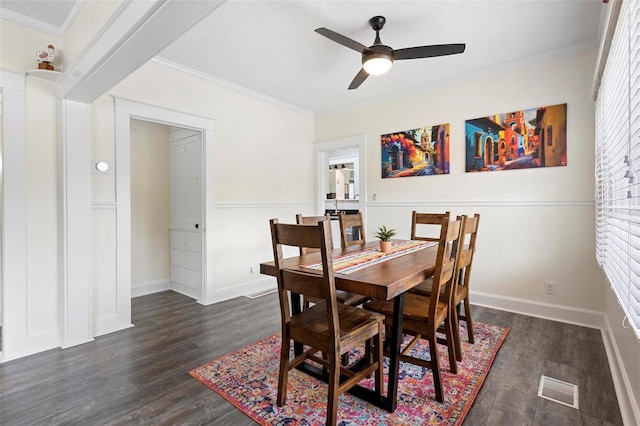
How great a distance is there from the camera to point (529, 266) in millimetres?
3139

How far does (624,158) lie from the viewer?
1.49 meters

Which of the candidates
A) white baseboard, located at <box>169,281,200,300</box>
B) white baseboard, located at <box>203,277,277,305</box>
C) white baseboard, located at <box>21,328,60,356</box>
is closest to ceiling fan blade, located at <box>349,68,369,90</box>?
white baseboard, located at <box>203,277,277,305</box>

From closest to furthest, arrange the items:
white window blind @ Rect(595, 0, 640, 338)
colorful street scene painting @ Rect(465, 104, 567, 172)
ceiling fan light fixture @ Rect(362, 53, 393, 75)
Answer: white window blind @ Rect(595, 0, 640, 338) → ceiling fan light fixture @ Rect(362, 53, 393, 75) → colorful street scene painting @ Rect(465, 104, 567, 172)

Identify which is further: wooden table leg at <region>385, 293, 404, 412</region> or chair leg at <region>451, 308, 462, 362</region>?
chair leg at <region>451, 308, 462, 362</region>

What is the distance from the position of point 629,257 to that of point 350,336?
1320mm

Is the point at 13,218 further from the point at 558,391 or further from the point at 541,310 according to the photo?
the point at 541,310

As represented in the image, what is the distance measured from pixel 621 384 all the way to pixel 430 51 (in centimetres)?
247

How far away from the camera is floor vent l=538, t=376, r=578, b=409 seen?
1.77 m

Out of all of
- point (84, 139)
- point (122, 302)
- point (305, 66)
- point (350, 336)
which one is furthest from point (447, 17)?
point (122, 302)

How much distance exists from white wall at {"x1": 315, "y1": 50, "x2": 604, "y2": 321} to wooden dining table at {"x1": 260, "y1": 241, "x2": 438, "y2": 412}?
1.75m

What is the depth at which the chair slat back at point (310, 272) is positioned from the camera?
1.42 meters

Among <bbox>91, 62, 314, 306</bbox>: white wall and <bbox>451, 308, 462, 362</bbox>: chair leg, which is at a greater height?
<bbox>91, 62, 314, 306</bbox>: white wall

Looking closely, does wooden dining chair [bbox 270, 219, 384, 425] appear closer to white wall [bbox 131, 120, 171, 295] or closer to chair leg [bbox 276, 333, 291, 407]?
chair leg [bbox 276, 333, 291, 407]

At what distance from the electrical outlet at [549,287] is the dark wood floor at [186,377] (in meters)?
0.31
